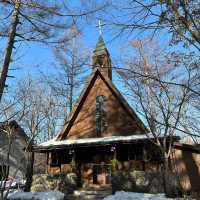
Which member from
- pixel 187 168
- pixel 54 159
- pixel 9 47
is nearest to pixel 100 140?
pixel 54 159

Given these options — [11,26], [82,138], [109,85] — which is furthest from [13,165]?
[11,26]

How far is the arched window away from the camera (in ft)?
60.0

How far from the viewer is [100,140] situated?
53.4ft

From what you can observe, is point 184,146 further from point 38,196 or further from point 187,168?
point 38,196

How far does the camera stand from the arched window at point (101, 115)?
1830 centimetres

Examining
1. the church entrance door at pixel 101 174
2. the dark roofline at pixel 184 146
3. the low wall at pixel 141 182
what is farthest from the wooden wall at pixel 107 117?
the low wall at pixel 141 182

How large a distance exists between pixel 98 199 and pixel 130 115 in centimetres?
604

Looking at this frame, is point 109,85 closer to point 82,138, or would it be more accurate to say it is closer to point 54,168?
point 82,138

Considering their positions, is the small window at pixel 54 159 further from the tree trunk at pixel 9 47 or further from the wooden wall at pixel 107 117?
the tree trunk at pixel 9 47

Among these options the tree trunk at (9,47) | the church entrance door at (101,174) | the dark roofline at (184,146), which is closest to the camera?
the tree trunk at (9,47)

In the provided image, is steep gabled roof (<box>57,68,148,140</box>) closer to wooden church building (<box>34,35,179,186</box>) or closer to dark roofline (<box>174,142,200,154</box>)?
wooden church building (<box>34,35,179,186</box>)

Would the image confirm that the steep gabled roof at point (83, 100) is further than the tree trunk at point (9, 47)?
Yes

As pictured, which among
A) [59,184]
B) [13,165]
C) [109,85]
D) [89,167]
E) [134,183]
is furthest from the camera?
[13,165]

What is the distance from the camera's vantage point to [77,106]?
19016 mm
